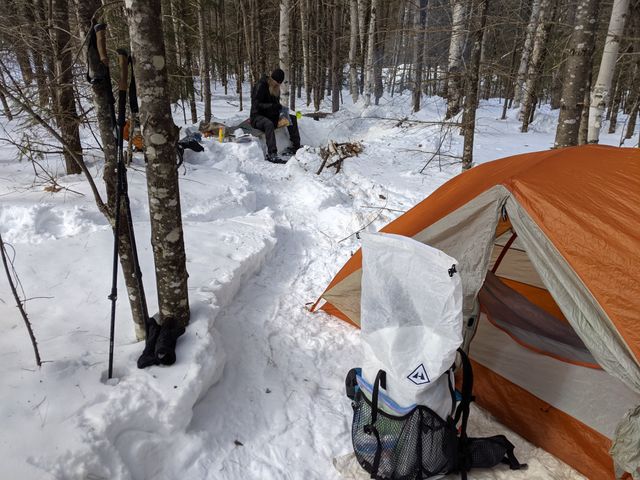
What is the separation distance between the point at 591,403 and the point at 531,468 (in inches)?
20.7

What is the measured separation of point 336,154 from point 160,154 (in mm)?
6048

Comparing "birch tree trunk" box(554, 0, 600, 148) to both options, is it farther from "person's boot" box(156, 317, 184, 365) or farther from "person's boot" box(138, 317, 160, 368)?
"person's boot" box(138, 317, 160, 368)

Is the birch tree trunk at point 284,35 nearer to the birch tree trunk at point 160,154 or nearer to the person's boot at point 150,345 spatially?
the birch tree trunk at point 160,154

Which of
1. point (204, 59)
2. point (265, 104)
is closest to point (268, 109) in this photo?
point (265, 104)

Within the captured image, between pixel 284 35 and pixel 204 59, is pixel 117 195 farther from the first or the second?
pixel 204 59

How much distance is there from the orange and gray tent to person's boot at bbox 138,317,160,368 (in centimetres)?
188

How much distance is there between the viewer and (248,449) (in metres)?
2.28

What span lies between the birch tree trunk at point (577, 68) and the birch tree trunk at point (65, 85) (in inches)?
200

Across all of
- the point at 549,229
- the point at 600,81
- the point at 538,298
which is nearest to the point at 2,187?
the point at 549,229

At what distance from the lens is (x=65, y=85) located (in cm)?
236

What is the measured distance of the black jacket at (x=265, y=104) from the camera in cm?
900

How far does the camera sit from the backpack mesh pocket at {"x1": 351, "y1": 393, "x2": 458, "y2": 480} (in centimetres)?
206

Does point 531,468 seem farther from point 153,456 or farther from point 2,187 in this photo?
point 2,187

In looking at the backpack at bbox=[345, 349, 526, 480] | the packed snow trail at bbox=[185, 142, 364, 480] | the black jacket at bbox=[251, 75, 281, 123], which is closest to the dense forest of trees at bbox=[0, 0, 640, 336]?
the packed snow trail at bbox=[185, 142, 364, 480]
